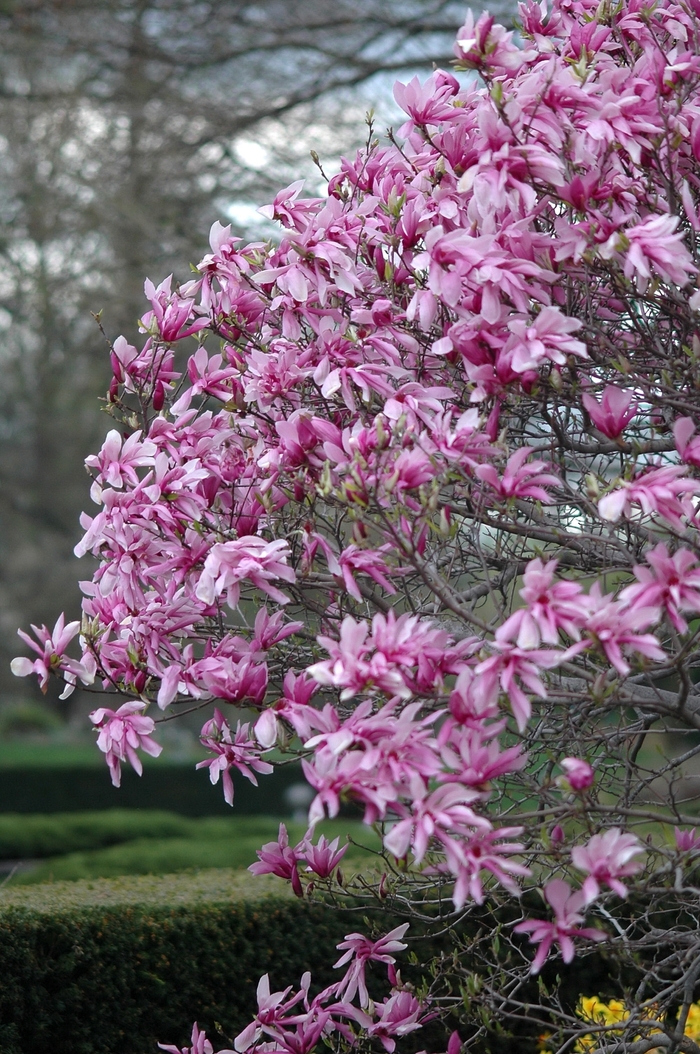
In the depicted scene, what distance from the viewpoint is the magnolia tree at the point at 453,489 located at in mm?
1914

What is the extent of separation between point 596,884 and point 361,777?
43 cm

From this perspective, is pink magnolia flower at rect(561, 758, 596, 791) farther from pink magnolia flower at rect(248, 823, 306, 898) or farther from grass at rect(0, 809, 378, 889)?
grass at rect(0, 809, 378, 889)

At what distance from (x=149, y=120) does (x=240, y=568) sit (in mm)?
9724

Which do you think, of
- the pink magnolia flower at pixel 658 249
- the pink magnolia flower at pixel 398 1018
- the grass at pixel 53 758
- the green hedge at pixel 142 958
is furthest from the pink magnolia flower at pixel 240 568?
the grass at pixel 53 758

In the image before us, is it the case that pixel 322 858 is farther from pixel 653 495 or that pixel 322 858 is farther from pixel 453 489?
pixel 653 495

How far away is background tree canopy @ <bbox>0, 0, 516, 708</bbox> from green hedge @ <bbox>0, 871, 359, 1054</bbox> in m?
5.13

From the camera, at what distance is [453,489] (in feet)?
7.89

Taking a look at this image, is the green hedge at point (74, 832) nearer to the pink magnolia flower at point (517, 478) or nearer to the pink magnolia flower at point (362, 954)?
the pink magnolia flower at point (362, 954)

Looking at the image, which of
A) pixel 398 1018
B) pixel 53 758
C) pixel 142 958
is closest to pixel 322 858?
pixel 398 1018

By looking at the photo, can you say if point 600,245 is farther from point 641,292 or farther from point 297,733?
point 297,733

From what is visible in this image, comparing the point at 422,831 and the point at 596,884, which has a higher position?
the point at 422,831

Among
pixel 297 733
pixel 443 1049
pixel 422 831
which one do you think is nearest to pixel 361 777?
pixel 422 831

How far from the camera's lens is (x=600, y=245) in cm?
214

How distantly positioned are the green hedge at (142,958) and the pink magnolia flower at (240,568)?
1.83m
